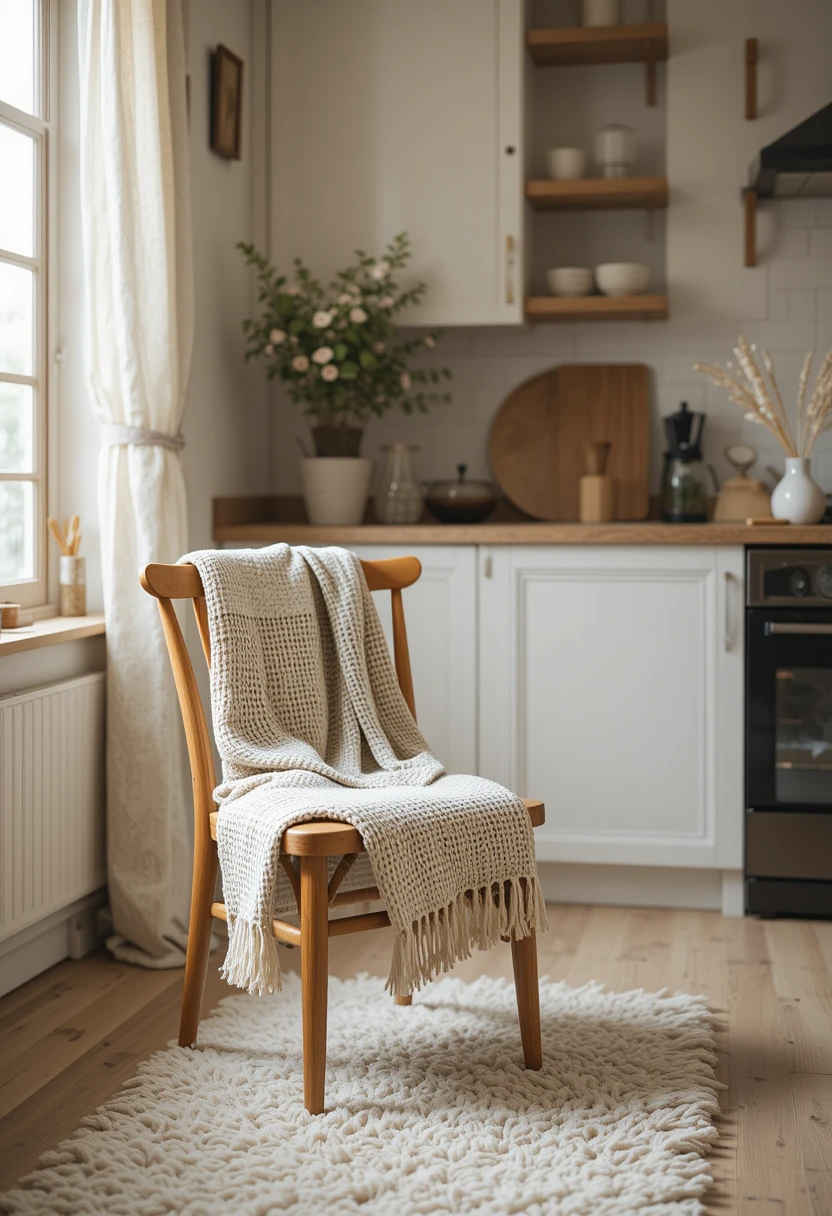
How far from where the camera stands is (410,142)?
3463 mm

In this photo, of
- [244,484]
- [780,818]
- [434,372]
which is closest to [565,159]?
[434,372]

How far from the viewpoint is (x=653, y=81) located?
142 inches

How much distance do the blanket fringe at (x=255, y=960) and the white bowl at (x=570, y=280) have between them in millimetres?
2102

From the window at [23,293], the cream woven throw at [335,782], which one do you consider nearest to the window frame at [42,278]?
the window at [23,293]

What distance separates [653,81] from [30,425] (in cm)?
199

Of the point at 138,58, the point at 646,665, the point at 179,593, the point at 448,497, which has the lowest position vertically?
the point at 646,665

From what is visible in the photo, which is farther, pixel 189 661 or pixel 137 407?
pixel 137 407

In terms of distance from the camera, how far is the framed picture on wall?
3.27 m

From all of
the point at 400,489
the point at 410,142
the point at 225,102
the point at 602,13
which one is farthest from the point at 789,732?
the point at 225,102

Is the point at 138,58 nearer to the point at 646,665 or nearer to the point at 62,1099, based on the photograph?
the point at 646,665

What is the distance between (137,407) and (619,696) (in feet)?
4.40

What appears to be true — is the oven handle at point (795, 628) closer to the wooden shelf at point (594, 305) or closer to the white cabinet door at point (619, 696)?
the white cabinet door at point (619, 696)

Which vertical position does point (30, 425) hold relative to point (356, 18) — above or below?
below

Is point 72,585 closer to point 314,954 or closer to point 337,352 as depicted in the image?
point 337,352
